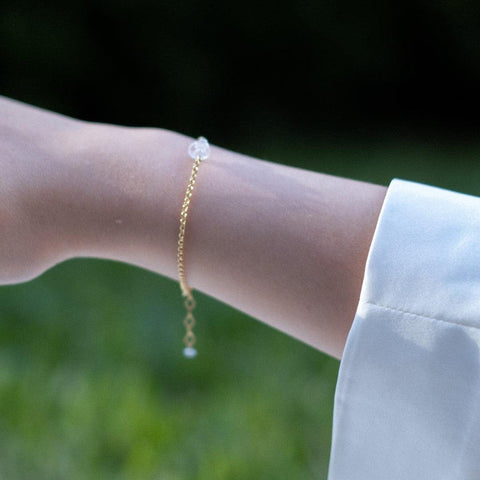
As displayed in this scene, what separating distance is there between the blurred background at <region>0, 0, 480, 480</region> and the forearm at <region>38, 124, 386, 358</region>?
2.98 feet

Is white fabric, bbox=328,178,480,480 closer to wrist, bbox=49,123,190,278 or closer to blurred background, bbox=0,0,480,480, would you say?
wrist, bbox=49,123,190,278

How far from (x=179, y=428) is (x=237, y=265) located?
1.05 meters

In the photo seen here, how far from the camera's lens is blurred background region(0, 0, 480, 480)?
5.33ft

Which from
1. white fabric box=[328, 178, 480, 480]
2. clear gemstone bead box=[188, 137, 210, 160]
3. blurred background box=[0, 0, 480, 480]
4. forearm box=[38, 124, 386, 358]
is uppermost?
blurred background box=[0, 0, 480, 480]

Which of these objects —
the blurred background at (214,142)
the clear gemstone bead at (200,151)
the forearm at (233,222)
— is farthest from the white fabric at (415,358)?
the blurred background at (214,142)

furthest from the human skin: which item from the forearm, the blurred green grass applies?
the blurred green grass

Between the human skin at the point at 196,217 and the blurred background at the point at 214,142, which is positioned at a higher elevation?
the blurred background at the point at 214,142

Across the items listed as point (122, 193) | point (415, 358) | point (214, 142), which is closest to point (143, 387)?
point (122, 193)

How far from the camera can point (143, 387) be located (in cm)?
178

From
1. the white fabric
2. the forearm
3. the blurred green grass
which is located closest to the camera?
the white fabric

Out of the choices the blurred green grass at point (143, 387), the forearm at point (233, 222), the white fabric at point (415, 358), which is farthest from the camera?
the blurred green grass at point (143, 387)

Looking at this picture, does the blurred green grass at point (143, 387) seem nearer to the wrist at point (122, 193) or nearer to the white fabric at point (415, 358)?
the wrist at point (122, 193)

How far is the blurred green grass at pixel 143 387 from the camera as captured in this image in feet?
5.15

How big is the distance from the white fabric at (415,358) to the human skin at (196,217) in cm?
6
